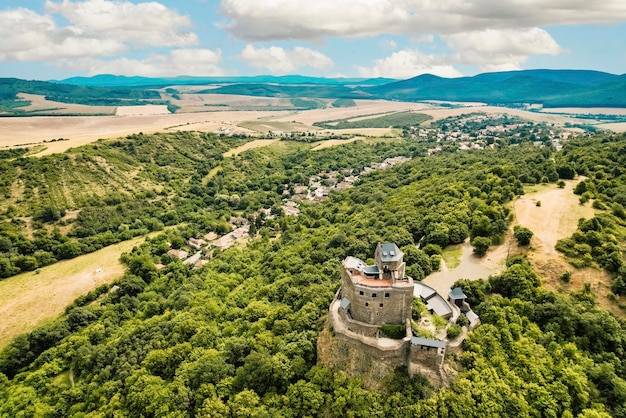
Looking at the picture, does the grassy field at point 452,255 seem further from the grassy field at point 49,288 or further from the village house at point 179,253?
the grassy field at point 49,288

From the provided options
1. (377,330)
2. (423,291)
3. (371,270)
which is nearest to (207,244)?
(371,270)

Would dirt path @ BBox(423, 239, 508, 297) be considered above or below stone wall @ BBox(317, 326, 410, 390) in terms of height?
above

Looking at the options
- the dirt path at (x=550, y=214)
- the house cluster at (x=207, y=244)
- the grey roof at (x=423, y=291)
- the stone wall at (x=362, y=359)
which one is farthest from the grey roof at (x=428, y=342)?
the house cluster at (x=207, y=244)

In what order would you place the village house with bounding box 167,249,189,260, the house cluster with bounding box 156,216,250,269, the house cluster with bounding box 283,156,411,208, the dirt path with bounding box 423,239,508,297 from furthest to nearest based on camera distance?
the house cluster with bounding box 283,156,411,208
the village house with bounding box 167,249,189,260
the house cluster with bounding box 156,216,250,269
the dirt path with bounding box 423,239,508,297

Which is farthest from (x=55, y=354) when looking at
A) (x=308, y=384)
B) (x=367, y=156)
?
(x=367, y=156)

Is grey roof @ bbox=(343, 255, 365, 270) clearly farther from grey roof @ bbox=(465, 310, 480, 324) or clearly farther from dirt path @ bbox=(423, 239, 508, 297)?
grey roof @ bbox=(465, 310, 480, 324)

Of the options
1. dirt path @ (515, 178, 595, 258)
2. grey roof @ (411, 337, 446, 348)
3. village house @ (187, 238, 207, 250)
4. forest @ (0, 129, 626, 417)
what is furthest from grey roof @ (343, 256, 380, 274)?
village house @ (187, 238, 207, 250)
